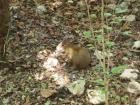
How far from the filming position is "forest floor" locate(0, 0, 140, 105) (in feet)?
9.04

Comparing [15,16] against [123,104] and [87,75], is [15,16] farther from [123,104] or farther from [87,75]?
[123,104]

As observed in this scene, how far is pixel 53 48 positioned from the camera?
3.17 m

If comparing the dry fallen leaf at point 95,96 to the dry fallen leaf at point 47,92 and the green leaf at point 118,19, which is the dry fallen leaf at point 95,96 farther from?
the green leaf at point 118,19

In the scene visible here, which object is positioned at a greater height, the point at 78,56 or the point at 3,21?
the point at 3,21

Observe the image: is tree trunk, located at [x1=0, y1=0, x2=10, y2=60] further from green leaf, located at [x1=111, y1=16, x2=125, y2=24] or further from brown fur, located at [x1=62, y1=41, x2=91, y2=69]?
green leaf, located at [x1=111, y1=16, x2=125, y2=24]

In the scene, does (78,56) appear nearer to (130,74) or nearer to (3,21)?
(130,74)

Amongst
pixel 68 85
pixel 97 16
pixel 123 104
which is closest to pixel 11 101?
pixel 68 85

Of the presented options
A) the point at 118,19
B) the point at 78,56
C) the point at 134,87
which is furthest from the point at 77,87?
the point at 118,19

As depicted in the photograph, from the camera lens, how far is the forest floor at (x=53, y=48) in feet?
9.04

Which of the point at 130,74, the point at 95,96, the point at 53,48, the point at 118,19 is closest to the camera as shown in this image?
the point at 95,96

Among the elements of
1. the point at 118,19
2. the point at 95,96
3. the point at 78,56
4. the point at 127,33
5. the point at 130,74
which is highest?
the point at 118,19

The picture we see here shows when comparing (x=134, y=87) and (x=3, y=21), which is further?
(x=3, y=21)

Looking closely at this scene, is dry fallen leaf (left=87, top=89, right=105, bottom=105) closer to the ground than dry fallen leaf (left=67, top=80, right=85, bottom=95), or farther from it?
closer to the ground

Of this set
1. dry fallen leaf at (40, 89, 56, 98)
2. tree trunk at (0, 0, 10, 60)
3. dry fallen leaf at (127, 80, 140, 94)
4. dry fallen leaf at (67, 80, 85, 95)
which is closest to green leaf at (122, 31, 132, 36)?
dry fallen leaf at (127, 80, 140, 94)
